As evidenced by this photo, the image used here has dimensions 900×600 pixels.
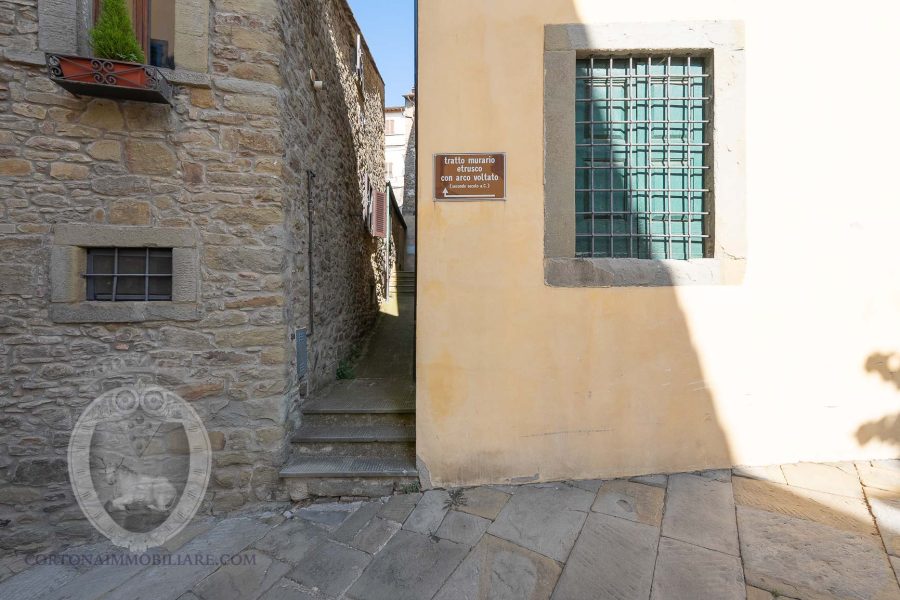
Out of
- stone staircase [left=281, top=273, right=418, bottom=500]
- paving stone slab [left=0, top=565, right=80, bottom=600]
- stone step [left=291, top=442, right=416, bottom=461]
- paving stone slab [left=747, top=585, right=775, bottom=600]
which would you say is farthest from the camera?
stone step [left=291, top=442, right=416, bottom=461]

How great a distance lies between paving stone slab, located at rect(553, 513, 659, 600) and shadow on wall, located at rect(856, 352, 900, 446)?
2.11 meters

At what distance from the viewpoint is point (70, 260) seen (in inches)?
107

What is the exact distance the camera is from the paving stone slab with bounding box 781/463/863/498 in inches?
107

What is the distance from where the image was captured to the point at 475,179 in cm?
289

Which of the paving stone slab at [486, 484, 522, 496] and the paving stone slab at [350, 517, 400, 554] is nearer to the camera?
the paving stone slab at [350, 517, 400, 554]

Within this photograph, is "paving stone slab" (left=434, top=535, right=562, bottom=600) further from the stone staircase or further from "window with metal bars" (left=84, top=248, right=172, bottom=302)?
"window with metal bars" (left=84, top=248, right=172, bottom=302)

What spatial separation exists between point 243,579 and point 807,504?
12.0ft

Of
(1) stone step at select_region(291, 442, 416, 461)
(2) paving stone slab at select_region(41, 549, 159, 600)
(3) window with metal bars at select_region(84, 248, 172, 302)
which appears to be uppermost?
(3) window with metal bars at select_region(84, 248, 172, 302)

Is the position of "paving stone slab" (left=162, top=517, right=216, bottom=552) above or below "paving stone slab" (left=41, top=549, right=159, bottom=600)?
above

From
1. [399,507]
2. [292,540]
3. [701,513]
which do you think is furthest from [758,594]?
[292,540]

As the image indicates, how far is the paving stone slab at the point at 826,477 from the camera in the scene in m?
2.73

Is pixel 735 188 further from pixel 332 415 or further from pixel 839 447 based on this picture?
pixel 332 415

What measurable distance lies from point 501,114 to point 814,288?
275 centimetres

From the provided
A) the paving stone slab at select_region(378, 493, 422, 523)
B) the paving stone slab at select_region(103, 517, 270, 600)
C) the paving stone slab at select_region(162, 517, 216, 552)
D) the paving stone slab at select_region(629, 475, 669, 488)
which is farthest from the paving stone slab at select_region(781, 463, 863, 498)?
the paving stone slab at select_region(162, 517, 216, 552)
